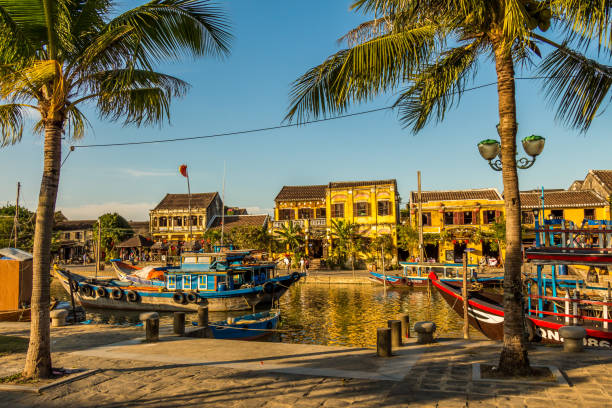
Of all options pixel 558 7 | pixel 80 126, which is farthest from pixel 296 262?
pixel 558 7

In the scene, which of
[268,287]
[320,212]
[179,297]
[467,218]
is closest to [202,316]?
[179,297]

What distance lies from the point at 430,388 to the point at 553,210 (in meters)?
38.5

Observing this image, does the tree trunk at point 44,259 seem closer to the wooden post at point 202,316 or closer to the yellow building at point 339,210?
the wooden post at point 202,316

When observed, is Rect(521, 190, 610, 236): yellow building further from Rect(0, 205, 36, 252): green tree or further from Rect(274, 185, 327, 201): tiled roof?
Rect(0, 205, 36, 252): green tree

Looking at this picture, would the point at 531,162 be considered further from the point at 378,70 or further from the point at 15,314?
the point at 15,314

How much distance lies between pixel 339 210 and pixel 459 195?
11.6 metres

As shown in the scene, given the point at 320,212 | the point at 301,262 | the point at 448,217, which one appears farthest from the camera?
the point at 320,212

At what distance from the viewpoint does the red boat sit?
10.7m

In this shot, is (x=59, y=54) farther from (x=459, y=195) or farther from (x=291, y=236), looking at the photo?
(x=459, y=195)

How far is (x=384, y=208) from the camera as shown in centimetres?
4219

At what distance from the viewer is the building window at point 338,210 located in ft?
143

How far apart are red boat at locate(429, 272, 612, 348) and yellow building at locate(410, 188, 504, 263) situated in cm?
2355

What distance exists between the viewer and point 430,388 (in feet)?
22.9

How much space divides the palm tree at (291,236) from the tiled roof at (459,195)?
453 inches
